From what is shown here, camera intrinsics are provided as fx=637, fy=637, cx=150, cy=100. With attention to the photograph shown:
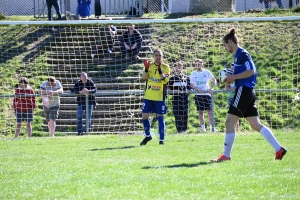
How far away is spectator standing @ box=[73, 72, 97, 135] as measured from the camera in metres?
17.0

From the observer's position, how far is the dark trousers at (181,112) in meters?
17.3

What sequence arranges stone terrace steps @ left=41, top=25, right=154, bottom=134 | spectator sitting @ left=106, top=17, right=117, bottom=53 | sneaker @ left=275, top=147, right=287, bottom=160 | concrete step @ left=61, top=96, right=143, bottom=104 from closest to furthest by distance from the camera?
sneaker @ left=275, top=147, right=287, bottom=160
stone terrace steps @ left=41, top=25, right=154, bottom=134
concrete step @ left=61, top=96, right=143, bottom=104
spectator sitting @ left=106, top=17, right=117, bottom=53

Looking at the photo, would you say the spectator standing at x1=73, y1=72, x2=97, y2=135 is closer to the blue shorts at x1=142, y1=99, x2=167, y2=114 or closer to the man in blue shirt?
the blue shorts at x1=142, y1=99, x2=167, y2=114

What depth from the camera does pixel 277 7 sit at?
26141mm

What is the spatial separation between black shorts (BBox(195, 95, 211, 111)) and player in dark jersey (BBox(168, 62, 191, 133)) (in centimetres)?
31

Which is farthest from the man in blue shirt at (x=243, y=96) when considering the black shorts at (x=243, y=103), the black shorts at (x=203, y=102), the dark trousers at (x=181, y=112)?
the dark trousers at (x=181, y=112)

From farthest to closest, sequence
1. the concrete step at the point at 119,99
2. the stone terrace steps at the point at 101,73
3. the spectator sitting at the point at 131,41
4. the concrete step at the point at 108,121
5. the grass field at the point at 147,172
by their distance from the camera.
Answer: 1. the concrete step at the point at 119,99
2. the spectator sitting at the point at 131,41
3. the stone terrace steps at the point at 101,73
4. the concrete step at the point at 108,121
5. the grass field at the point at 147,172

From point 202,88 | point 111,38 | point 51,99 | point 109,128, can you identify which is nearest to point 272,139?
point 202,88

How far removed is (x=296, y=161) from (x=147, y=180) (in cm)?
273

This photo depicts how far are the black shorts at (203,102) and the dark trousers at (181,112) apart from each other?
1.08 feet

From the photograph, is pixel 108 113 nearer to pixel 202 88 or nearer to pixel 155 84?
pixel 202 88

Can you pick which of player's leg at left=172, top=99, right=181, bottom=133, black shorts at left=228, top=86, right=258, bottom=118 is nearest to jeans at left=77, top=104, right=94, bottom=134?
player's leg at left=172, top=99, right=181, bottom=133

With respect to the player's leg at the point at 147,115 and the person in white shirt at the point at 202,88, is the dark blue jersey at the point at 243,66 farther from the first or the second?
the person in white shirt at the point at 202,88

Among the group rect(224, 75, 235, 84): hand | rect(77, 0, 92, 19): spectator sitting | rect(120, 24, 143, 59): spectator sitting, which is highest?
rect(77, 0, 92, 19): spectator sitting
